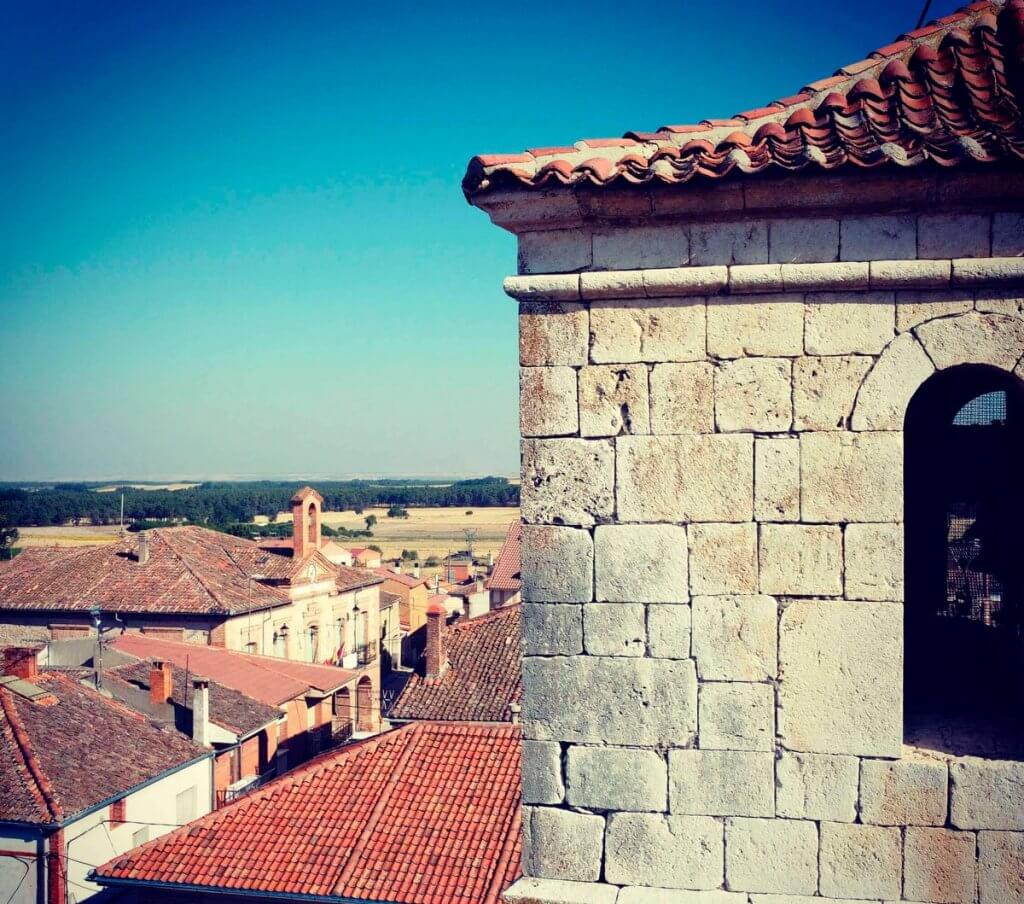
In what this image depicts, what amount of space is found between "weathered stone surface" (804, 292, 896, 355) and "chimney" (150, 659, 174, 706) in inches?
801

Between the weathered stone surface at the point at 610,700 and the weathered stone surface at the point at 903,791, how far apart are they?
2.41ft

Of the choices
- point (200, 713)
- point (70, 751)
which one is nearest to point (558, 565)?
point (70, 751)

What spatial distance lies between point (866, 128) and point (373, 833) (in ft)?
36.9

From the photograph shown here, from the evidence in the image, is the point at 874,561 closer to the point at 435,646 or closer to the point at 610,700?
the point at 610,700

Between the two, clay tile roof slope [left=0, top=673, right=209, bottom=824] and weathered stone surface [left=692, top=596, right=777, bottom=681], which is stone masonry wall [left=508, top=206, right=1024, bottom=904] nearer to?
weathered stone surface [left=692, top=596, right=777, bottom=681]

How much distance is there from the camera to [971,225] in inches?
142

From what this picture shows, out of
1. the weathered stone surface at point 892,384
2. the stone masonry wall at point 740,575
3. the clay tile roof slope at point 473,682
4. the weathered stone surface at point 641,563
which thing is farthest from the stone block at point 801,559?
the clay tile roof slope at point 473,682

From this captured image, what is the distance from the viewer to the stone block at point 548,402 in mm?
3867

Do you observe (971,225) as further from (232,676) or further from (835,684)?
(232,676)

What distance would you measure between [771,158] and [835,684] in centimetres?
218

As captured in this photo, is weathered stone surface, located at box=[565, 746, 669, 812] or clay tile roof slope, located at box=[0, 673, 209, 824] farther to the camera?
clay tile roof slope, located at box=[0, 673, 209, 824]

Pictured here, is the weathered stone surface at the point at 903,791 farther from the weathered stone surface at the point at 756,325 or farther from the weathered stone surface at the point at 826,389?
the weathered stone surface at the point at 756,325

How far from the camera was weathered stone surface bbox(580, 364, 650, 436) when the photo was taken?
3811 millimetres

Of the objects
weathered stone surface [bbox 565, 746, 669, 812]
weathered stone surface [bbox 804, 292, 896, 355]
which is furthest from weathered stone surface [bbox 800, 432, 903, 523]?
weathered stone surface [bbox 565, 746, 669, 812]
